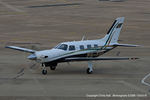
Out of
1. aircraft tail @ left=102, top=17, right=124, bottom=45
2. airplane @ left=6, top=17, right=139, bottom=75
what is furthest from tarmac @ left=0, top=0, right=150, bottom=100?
aircraft tail @ left=102, top=17, right=124, bottom=45

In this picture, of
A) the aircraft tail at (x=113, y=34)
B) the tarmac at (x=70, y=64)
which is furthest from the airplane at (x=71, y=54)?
the tarmac at (x=70, y=64)

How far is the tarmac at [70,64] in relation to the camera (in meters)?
21.1

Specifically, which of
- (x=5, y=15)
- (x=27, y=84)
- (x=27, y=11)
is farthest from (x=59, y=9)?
(x=27, y=84)

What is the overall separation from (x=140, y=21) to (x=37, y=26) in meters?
15.5

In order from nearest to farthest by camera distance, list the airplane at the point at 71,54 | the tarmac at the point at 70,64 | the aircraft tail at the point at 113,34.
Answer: the tarmac at the point at 70,64
the airplane at the point at 71,54
the aircraft tail at the point at 113,34

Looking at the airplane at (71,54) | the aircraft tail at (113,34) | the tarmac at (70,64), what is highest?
the aircraft tail at (113,34)

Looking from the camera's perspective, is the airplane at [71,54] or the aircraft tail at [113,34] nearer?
the airplane at [71,54]

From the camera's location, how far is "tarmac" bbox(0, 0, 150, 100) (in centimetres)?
2108

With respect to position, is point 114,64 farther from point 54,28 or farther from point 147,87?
point 54,28

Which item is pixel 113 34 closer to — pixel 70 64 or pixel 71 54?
pixel 70 64

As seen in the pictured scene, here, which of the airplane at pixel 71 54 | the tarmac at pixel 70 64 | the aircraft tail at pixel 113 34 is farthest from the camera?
the aircraft tail at pixel 113 34

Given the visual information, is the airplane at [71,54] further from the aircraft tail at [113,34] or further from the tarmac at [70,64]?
the tarmac at [70,64]

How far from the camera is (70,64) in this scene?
1151 inches

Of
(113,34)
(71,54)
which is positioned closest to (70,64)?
(71,54)
